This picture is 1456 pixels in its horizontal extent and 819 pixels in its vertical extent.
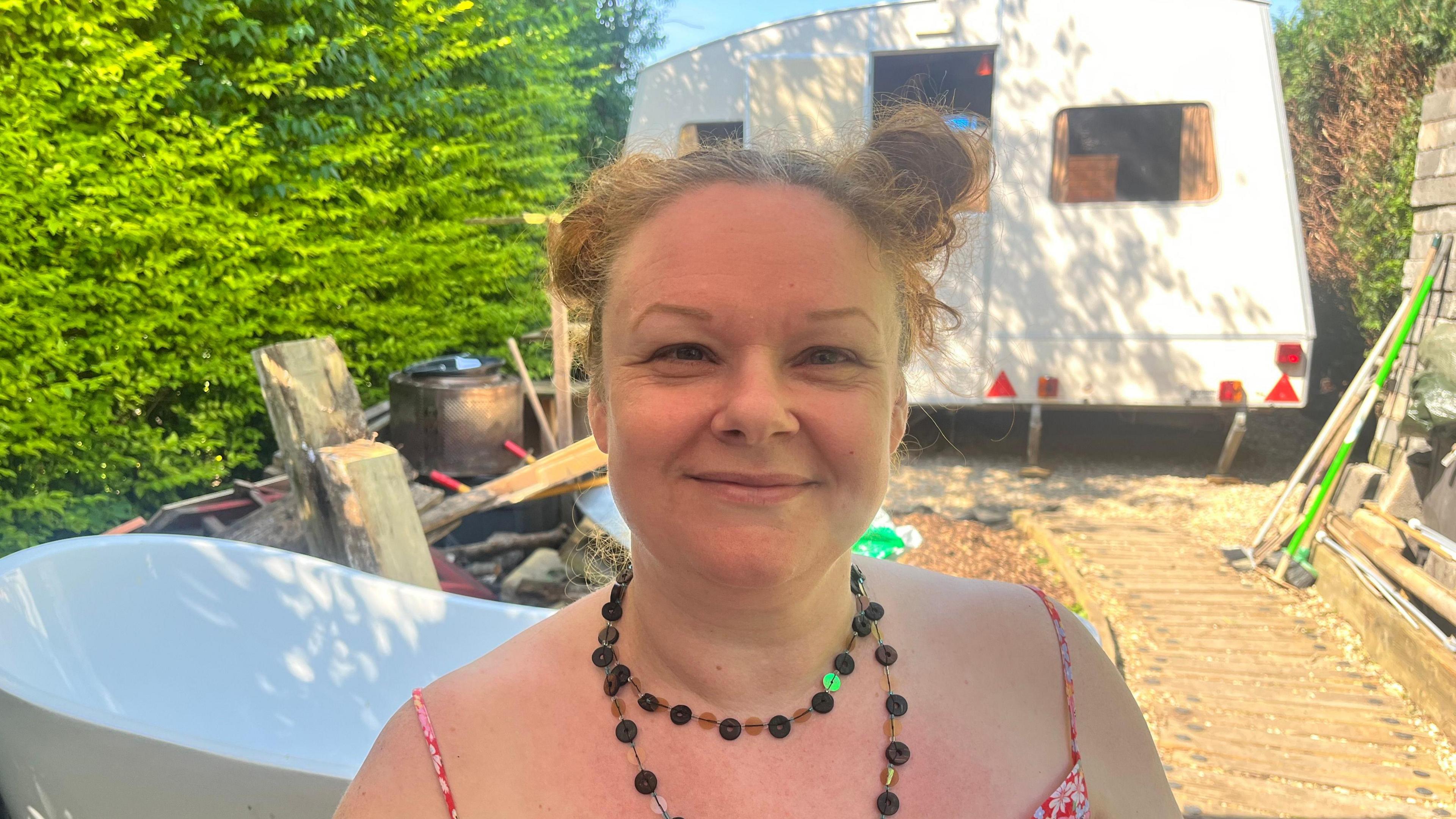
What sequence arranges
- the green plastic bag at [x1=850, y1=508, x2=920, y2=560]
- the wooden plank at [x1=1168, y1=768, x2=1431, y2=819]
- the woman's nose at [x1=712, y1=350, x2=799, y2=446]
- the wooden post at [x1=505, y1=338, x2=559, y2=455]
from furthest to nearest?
1. the wooden post at [x1=505, y1=338, x2=559, y2=455]
2. the green plastic bag at [x1=850, y1=508, x2=920, y2=560]
3. the wooden plank at [x1=1168, y1=768, x2=1431, y2=819]
4. the woman's nose at [x1=712, y1=350, x2=799, y2=446]

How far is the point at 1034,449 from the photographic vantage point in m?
5.60

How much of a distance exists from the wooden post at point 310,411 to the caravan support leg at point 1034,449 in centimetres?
398

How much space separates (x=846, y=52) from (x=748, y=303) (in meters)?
4.79

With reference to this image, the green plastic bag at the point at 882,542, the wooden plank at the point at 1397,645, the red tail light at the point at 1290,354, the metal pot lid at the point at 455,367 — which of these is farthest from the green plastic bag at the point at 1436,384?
the metal pot lid at the point at 455,367

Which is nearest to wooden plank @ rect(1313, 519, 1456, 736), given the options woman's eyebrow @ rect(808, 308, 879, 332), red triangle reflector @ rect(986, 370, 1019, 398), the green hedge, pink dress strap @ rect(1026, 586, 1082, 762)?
red triangle reflector @ rect(986, 370, 1019, 398)

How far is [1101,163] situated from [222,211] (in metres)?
4.68

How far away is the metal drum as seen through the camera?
4.12 metres

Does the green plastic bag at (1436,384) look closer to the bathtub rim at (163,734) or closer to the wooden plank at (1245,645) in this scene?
the wooden plank at (1245,645)

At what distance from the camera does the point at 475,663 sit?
0.97 metres

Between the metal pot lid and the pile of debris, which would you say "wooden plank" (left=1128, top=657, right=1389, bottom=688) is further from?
the metal pot lid

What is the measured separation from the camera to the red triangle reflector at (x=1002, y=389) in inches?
215

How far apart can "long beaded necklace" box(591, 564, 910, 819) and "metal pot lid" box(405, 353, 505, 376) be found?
3560mm

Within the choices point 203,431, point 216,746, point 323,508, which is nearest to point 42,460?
point 203,431

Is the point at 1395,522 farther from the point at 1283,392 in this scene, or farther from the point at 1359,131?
the point at 1359,131
